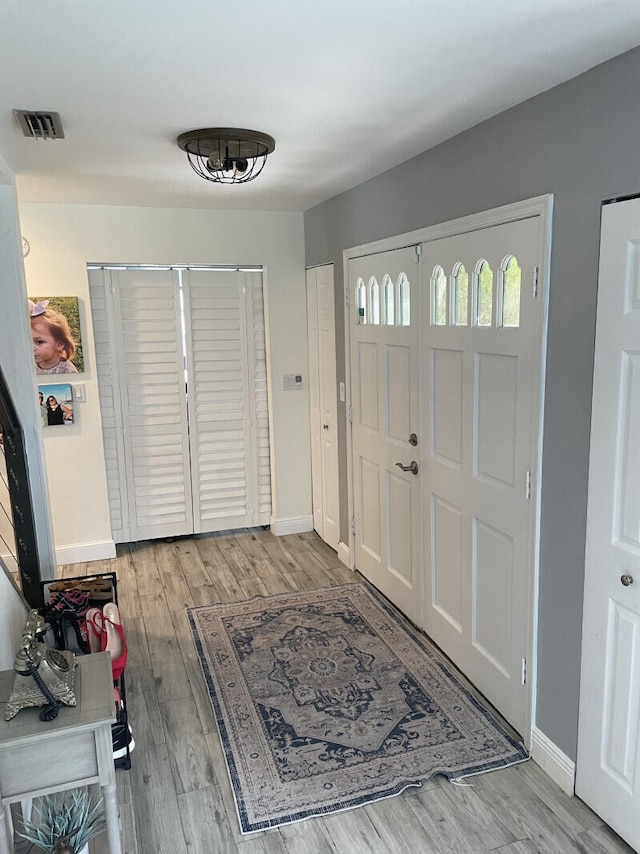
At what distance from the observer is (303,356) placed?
484 centimetres

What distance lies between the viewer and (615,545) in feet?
6.53

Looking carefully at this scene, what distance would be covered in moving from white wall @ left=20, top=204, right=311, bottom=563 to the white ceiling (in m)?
1.21

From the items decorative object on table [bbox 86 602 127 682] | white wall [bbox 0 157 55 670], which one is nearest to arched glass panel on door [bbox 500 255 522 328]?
decorative object on table [bbox 86 602 127 682]

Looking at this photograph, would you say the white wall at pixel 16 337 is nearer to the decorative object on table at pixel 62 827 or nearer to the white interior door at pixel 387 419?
the decorative object on table at pixel 62 827

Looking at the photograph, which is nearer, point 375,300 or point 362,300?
point 375,300

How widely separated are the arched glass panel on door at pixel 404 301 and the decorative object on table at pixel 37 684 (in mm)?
2220

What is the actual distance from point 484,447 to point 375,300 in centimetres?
127

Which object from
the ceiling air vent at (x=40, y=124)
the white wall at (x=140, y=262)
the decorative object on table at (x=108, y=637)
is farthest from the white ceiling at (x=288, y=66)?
the decorative object on table at (x=108, y=637)

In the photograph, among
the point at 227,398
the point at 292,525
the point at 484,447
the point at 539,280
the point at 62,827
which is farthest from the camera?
the point at 292,525

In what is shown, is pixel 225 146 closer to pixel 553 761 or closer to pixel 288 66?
pixel 288 66

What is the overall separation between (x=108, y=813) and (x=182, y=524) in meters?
3.15

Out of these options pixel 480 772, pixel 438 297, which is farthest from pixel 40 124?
pixel 480 772

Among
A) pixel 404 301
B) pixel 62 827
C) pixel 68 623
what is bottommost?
pixel 62 827

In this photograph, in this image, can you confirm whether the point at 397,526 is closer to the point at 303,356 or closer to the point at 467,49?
the point at 303,356
